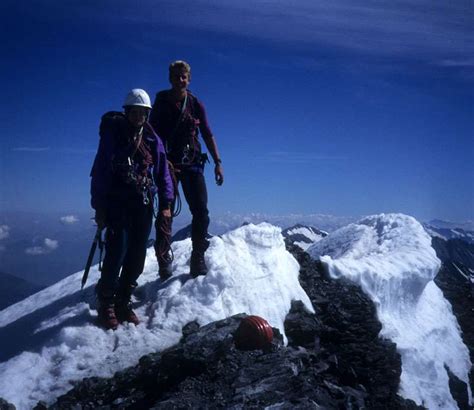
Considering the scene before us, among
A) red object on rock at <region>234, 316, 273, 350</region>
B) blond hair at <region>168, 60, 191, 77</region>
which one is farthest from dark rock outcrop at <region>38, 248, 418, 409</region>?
blond hair at <region>168, 60, 191, 77</region>

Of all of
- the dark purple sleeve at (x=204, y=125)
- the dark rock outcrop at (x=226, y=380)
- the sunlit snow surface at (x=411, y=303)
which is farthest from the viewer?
the sunlit snow surface at (x=411, y=303)

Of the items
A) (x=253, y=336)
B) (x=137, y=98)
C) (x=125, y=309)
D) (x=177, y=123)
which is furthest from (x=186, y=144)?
(x=253, y=336)

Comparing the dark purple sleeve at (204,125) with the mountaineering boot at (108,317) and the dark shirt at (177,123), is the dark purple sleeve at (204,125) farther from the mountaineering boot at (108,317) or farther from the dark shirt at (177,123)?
the mountaineering boot at (108,317)

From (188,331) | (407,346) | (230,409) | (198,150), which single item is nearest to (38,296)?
(188,331)

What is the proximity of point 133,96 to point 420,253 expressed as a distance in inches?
516

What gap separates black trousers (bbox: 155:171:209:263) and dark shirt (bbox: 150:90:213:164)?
0.42 metres

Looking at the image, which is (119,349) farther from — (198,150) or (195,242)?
(198,150)

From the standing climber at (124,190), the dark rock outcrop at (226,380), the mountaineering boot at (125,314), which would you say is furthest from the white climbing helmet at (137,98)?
the dark rock outcrop at (226,380)

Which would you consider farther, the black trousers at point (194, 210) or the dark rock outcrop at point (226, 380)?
the black trousers at point (194, 210)

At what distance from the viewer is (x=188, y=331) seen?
7.09 metres

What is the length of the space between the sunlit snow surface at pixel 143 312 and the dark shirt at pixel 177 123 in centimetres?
279

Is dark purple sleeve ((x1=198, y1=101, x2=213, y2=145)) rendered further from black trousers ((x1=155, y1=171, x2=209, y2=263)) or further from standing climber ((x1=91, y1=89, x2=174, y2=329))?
standing climber ((x1=91, y1=89, x2=174, y2=329))

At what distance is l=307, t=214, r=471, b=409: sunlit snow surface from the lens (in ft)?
38.4

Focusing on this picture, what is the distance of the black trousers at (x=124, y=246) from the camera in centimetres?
646
